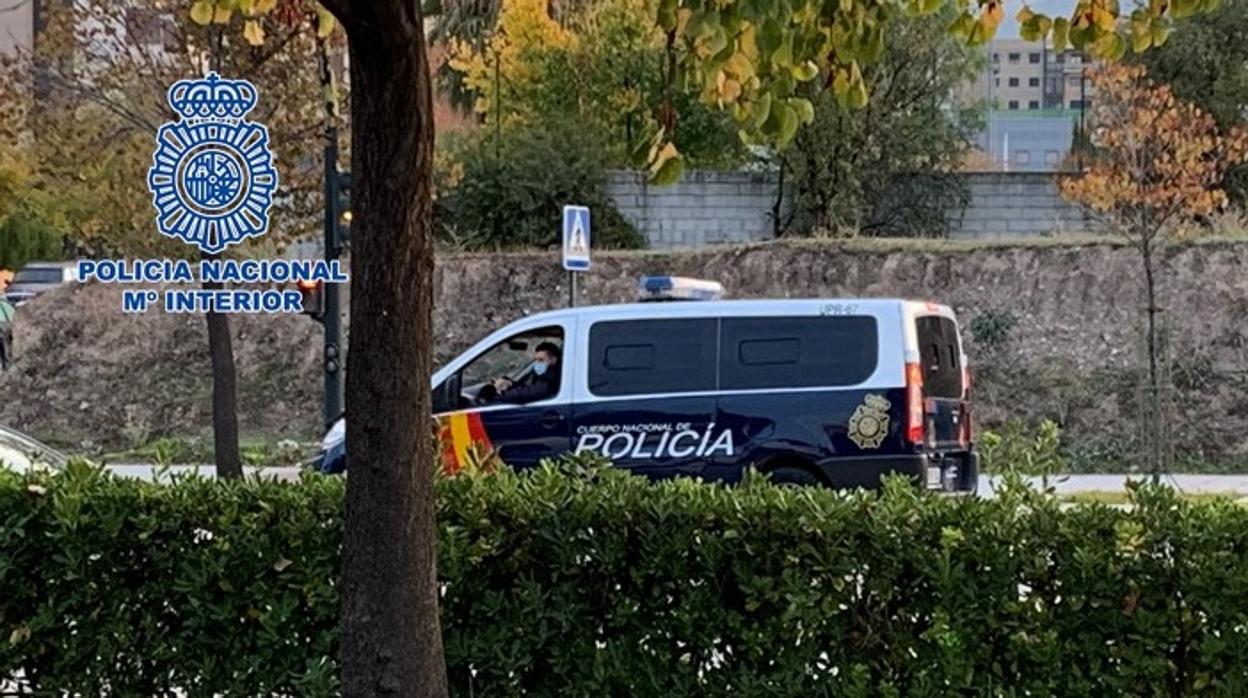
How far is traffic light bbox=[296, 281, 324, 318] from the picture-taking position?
615 inches

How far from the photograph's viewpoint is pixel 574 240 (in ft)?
52.4

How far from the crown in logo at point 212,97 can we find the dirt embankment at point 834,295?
A: 7988 mm

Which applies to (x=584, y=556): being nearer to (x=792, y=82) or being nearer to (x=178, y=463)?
(x=792, y=82)

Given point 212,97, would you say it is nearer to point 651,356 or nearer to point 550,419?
point 550,419

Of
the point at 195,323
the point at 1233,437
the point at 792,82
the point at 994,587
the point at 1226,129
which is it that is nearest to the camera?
the point at 994,587

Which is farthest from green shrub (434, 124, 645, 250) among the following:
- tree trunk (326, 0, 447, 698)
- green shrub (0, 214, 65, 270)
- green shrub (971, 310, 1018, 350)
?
tree trunk (326, 0, 447, 698)

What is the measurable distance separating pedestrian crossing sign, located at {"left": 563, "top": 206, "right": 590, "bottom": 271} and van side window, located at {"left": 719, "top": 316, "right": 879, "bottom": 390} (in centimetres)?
272

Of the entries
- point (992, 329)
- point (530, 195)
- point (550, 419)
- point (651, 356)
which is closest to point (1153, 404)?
point (992, 329)

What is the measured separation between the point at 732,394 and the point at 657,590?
27.4 ft

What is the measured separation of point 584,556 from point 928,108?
26.4 m

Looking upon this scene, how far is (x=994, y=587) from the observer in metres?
4.82

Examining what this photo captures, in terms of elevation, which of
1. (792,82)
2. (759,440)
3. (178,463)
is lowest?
(178,463)

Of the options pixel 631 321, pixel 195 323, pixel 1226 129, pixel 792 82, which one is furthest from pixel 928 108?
pixel 792 82

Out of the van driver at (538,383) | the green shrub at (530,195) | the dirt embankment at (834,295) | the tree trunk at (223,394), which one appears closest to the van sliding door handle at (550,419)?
the van driver at (538,383)
